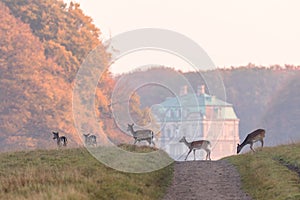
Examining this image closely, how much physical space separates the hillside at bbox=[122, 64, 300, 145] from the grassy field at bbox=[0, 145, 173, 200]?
137 feet

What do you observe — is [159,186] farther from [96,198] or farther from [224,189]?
[96,198]

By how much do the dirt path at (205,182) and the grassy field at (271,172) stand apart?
1.30 ft

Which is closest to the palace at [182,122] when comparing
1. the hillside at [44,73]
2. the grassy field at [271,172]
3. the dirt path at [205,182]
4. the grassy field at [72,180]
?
the hillside at [44,73]

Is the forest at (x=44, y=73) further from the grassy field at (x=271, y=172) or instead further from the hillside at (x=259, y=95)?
the grassy field at (x=271, y=172)

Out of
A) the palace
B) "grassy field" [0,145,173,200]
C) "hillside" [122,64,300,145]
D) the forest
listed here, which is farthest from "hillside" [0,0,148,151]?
"grassy field" [0,145,173,200]

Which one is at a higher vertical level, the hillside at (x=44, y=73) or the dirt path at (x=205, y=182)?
the hillside at (x=44, y=73)

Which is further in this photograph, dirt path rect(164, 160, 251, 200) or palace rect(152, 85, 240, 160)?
palace rect(152, 85, 240, 160)

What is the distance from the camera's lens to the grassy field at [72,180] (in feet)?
64.8

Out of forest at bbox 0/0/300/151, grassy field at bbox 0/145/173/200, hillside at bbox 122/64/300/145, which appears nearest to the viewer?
grassy field at bbox 0/145/173/200

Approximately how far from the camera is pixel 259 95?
135 meters

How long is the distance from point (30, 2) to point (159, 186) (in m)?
53.3

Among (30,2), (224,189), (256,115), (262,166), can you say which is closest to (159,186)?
(224,189)

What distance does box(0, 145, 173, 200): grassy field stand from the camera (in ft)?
64.8

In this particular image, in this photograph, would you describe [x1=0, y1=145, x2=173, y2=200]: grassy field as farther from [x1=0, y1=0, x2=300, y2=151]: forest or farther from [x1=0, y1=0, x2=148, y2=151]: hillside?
[x1=0, y1=0, x2=148, y2=151]: hillside
